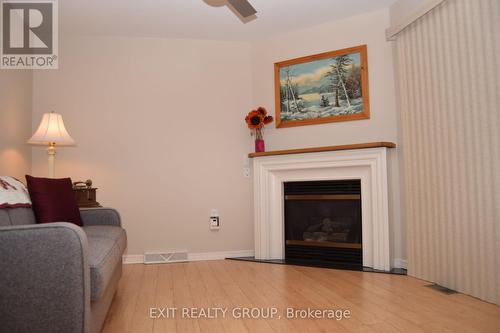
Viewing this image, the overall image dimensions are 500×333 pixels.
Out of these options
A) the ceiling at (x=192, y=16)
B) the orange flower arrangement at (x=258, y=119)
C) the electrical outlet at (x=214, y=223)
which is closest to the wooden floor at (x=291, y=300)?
the electrical outlet at (x=214, y=223)

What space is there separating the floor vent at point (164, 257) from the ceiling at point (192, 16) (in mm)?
2349

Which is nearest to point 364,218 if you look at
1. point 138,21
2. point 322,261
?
point 322,261

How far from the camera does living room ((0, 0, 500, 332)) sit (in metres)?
2.31

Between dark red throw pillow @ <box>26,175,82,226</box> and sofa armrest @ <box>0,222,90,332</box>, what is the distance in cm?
113

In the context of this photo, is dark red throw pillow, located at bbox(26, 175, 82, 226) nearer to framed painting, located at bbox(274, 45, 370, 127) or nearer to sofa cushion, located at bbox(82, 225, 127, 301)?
sofa cushion, located at bbox(82, 225, 127, 301)

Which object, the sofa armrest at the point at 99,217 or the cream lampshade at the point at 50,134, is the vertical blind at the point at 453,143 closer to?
the sofa armrest at the point at 99,217

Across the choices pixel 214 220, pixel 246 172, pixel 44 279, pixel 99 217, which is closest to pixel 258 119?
pixel 246 172

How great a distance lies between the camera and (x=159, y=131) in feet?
13.2

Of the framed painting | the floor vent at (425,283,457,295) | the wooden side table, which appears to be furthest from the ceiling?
the floor vent at (425,283,457,295)

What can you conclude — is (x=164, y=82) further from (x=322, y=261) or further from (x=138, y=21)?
(x=322, y=261)

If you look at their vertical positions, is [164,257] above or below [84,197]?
below

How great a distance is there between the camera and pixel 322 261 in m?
3.66

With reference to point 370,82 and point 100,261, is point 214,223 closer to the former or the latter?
point 370,82

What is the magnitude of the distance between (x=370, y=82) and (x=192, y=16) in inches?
72.6
